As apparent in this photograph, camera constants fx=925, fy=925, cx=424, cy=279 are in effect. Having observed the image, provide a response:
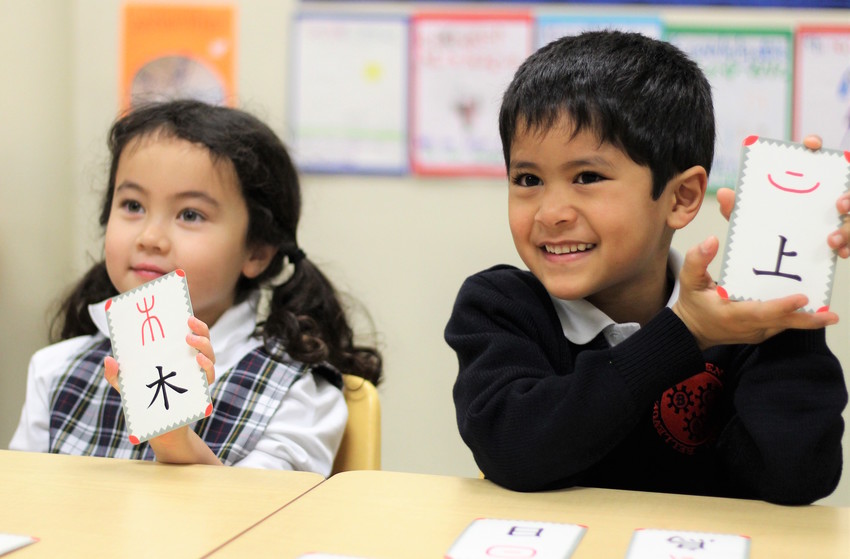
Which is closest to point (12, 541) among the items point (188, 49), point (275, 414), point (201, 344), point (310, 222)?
point (201, 344)

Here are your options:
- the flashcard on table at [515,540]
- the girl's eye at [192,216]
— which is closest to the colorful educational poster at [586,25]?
the girl's eye at [192,216]

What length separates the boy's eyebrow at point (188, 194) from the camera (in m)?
1.48

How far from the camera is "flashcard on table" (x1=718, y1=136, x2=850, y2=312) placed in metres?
0.87

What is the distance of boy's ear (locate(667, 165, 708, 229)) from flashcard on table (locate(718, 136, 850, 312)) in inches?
11.5

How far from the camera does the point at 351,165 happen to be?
2.32 metres

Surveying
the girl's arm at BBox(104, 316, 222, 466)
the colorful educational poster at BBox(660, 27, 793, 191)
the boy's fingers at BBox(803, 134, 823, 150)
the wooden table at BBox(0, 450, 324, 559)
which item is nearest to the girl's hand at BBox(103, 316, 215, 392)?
the girl's arm at BBox(104, 316, 222, 466)

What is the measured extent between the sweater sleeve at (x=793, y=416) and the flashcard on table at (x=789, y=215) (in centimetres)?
11

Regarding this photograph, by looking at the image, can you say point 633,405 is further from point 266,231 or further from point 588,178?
point 266,231

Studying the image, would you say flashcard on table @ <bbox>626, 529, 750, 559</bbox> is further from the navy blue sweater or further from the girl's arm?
the girl's arm

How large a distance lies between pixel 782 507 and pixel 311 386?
0.75 m

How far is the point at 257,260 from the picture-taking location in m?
1.61

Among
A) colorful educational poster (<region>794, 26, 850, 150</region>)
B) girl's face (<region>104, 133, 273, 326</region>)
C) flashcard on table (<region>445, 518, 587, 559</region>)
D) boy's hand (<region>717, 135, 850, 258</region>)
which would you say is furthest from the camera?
colorful educational poster (<region>794, 26, 850, 150</region>)

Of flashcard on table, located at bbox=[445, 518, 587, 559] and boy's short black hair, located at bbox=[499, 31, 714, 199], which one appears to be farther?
boy's short black hair, located at bbox=[499, 31, 714, 199]

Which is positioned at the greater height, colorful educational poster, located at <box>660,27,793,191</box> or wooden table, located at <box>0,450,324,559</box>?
colorful educational poster, located at <box>660,27,793,191</box>
